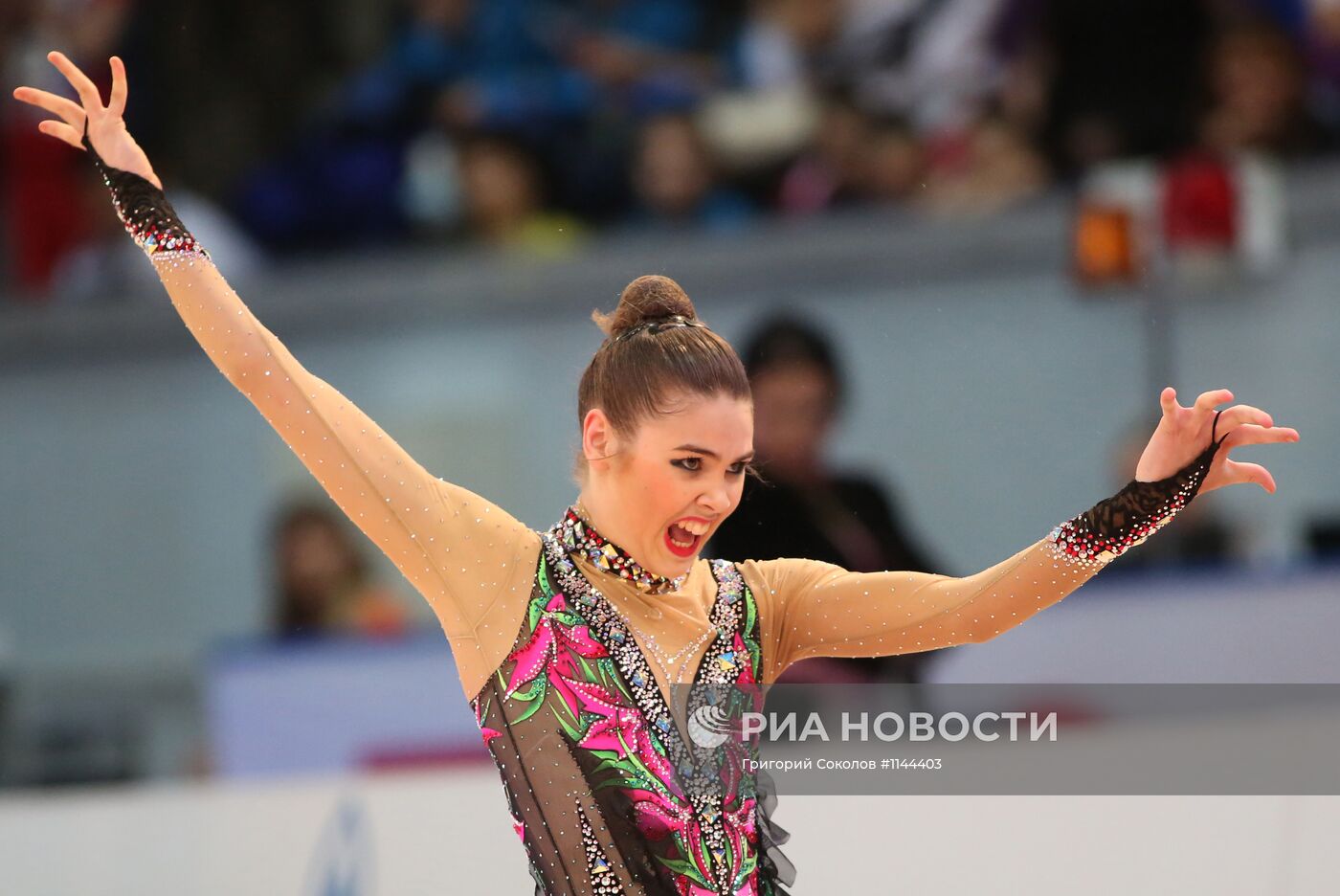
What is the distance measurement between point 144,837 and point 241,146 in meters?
3.06

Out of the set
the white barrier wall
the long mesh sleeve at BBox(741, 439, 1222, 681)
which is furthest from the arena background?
the long mesh sleeve at BBox(741, 439, 1222, 681)

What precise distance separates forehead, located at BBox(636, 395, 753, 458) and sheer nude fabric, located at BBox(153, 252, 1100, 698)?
0.21 meters

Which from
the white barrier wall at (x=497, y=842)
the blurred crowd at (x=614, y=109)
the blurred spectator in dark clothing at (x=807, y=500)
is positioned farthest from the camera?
the blurred crowd at (x=614, y=109)

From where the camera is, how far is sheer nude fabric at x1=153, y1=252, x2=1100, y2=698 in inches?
94.4

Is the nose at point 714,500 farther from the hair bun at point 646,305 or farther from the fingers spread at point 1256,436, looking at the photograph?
the fingers spread at point 1256,436

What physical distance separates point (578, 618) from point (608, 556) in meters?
0.09

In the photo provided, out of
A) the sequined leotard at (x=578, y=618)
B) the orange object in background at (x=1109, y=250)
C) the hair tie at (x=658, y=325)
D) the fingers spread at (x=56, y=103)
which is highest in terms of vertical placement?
the orange object in background at (x=1109, y=250)

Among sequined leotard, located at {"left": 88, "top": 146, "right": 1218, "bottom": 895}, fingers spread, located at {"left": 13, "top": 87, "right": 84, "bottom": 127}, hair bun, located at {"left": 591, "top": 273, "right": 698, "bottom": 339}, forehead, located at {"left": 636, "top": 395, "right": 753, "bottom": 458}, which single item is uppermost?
fingers spread, located at {"left": 13, "top": 87, "right": 84, "bottom": 127}

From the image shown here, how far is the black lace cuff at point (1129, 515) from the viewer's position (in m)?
2.47

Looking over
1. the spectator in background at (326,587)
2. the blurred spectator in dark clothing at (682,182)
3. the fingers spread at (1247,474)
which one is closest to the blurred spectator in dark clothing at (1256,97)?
the blurred spectator in dark clothing at (682,182)

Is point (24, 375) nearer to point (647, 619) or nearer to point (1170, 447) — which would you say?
point (647, 619)

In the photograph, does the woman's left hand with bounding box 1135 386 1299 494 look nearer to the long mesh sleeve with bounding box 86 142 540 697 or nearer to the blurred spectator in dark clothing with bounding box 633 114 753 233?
the long mesh sleeve with bounding box 86 142 540 697

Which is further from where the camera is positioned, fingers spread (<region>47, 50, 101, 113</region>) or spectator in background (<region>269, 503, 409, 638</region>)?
spectator in background (<region>269, 503, 409, 638</region>)

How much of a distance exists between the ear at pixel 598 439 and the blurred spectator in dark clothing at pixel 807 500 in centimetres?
31
